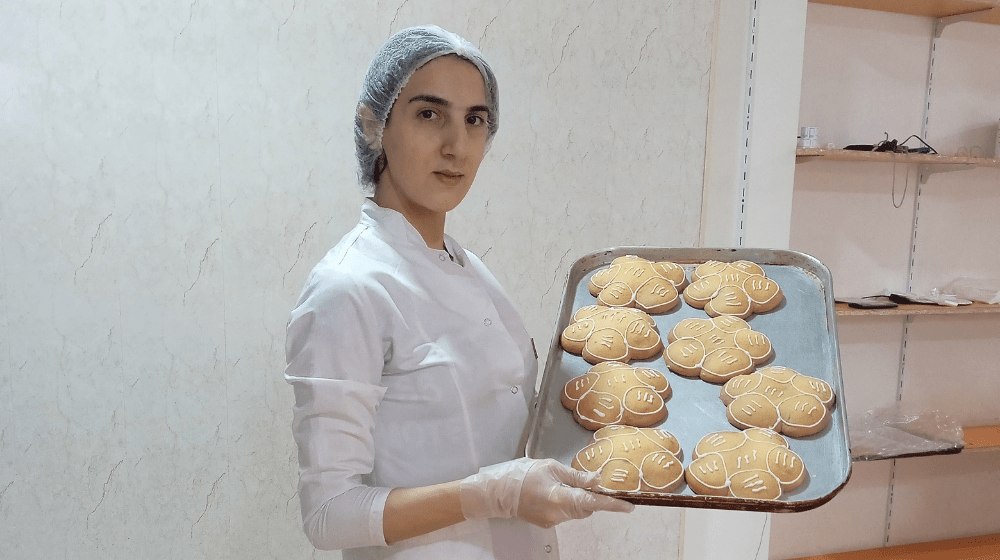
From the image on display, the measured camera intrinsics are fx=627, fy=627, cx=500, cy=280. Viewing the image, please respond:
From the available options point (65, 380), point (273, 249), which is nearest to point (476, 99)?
point (273, 249)

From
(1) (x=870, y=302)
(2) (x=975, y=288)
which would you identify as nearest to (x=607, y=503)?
(1) (x=870, y=302)

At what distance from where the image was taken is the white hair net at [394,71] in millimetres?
998

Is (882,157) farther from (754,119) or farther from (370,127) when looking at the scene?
(370,127)

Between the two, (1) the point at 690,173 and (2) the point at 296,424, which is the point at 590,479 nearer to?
(2) the point at 296,424

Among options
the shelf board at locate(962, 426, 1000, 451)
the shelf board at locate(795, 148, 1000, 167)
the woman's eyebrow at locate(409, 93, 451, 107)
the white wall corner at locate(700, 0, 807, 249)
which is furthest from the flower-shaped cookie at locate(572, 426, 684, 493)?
the shelf board at locate(962, 426, 1000, 451)

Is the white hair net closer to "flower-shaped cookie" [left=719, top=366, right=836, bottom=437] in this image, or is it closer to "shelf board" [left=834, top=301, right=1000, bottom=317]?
"flower-shaped cookie" [left=719, top=366, right=836, bottom=437]

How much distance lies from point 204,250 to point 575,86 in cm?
132

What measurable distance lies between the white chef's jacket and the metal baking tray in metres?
0.08

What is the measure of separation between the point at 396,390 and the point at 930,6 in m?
2.55

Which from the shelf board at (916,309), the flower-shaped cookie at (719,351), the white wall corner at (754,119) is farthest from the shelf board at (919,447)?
the flower-shaped cookie at (719,351)

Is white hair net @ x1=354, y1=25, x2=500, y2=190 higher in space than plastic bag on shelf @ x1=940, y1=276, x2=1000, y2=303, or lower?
higher

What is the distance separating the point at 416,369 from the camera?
3.21 ft

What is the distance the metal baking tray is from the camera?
95 cm

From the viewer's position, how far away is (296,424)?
0.92 m
